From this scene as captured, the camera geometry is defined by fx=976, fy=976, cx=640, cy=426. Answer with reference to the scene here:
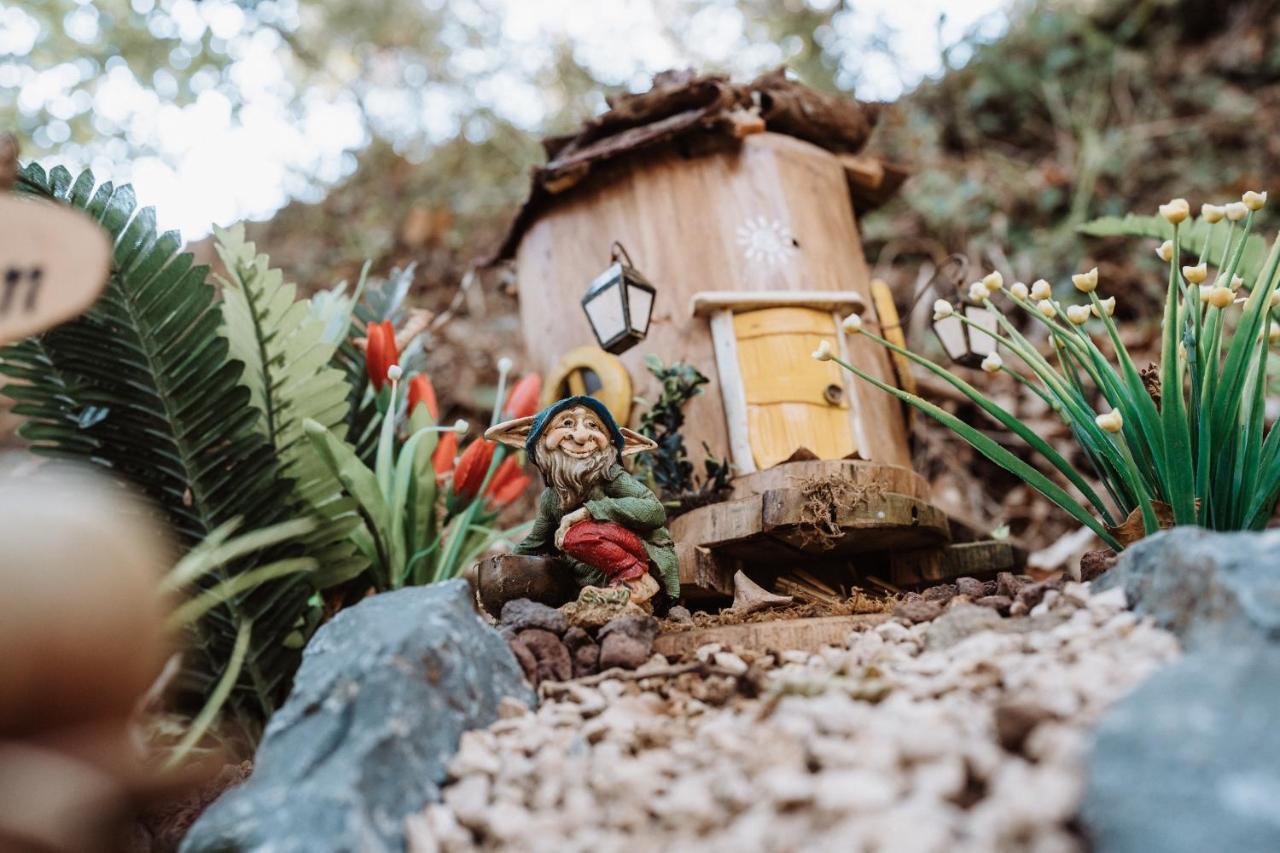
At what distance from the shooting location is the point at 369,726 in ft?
4.35

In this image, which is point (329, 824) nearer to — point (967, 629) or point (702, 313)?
point (967, 629)

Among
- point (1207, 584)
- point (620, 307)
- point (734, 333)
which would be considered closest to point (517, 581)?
point (620, 307)

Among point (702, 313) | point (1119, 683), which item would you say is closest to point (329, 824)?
point (1119, 683)

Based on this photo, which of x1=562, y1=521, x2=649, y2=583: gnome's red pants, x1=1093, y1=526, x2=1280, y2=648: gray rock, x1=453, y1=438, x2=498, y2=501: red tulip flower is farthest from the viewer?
x1=453, y1=438, x2=498, y2=501: red tulip flower

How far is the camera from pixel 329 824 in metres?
1.21

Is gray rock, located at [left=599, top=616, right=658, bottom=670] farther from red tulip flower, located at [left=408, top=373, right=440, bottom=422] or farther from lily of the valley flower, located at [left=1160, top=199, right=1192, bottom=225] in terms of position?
lily of the valley flower, located at [left=1160, top=199, right=1192, bottom=225]

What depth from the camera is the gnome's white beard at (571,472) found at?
2.10m

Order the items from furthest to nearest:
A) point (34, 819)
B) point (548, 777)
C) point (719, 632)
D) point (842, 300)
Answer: point (842, 300) → point (719, 632) → point (548, 777) → point (34, 819)

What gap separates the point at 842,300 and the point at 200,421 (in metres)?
1.77

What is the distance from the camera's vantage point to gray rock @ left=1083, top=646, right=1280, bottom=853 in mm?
907

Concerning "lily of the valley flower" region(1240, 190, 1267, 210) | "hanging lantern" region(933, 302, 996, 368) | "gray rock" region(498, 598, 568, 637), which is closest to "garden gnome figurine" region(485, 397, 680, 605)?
"gray rock" region(498, 598, 568, 637)

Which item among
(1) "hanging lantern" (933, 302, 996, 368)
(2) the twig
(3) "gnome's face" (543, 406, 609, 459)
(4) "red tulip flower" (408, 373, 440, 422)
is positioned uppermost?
(4) "red tulip flower" (408, 373, 440, 422)

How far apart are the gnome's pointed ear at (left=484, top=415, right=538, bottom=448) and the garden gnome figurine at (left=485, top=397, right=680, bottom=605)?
0.06 metres

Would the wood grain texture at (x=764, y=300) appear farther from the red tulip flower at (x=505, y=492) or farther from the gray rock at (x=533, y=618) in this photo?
the gray rock at (x=533, y=618)
